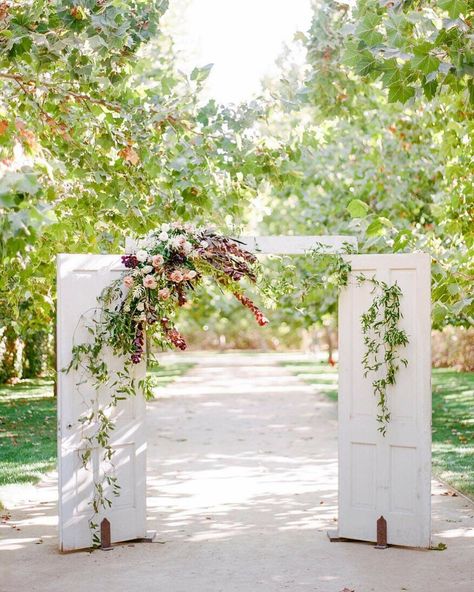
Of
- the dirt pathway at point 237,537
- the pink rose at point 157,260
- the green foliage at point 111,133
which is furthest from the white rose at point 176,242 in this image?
the dirt pathway at point 237,537

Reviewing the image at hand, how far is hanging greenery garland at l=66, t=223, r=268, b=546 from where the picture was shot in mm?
7363

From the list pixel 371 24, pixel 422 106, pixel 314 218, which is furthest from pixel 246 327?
pixel 371 24

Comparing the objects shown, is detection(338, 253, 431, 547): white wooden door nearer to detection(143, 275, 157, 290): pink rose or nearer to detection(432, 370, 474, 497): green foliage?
detection(143, 275, 157, 290): pink rose

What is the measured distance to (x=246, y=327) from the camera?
5912 centimetres

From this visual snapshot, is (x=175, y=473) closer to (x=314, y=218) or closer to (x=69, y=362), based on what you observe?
(x=69, y=362)

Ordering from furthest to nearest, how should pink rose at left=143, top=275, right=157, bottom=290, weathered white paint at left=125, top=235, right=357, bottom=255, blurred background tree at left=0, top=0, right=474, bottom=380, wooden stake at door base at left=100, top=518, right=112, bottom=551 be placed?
weathered white paint at left=125, top=235, right=357, bottom=255, wooden stake at door base at left=100, top=518, right=112, bottom=551, pink rose at left=143, top=275, right=157, bottom=290, blurred background tree at left=0, top=0, right=474, bottom=380

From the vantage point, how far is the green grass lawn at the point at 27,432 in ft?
37.4

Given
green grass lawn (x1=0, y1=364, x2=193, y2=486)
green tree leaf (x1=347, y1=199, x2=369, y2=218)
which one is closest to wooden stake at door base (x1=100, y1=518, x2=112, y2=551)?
green grass lawn (x1=0, y1=364, x2=193, y2=486)

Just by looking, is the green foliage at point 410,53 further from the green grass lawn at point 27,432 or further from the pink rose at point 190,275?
the green grass lawn at point 27,432

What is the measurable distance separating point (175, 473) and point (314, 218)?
1014 centimetres

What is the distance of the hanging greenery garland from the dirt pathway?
0.71 meters

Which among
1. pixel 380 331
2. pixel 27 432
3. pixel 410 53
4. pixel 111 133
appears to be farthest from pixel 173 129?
pixel 27 432

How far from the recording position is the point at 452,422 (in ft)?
54.8

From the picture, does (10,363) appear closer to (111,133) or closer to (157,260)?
(111,133)
